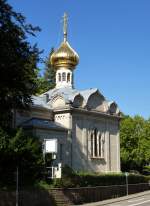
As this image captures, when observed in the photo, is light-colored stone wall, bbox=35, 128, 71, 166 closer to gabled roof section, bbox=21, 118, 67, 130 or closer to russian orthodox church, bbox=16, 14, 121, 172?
russian orthodox church, bbox=16, 14, 121, 172

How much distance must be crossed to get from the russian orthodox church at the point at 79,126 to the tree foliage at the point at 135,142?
15.3 metres

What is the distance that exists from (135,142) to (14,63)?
43621mm

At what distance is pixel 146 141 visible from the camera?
60.7m

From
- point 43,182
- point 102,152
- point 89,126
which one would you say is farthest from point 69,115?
point 43,182

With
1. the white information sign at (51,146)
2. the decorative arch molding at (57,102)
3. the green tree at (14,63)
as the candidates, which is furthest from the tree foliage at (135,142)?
the green tree at (14,63)

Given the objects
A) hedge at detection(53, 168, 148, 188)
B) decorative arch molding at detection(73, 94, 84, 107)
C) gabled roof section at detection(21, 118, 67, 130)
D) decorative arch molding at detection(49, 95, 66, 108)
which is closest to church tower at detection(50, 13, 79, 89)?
decorative arch molding at detection(49, 95, 66, 108)

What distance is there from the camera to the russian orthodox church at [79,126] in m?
37.2

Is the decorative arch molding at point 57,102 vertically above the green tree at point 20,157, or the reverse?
the decorative arch molding at point 57,102

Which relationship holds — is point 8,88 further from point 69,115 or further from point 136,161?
point 136,161

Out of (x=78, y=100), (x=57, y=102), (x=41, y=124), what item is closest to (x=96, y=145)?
(x=78, y=100)

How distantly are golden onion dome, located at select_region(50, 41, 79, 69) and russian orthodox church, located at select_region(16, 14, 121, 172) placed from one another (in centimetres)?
288

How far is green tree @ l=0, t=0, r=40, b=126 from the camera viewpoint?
19.5m

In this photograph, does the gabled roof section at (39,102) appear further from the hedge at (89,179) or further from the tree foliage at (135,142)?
the tree foliage at (135,142)

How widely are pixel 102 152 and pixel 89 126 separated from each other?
3252 mm
